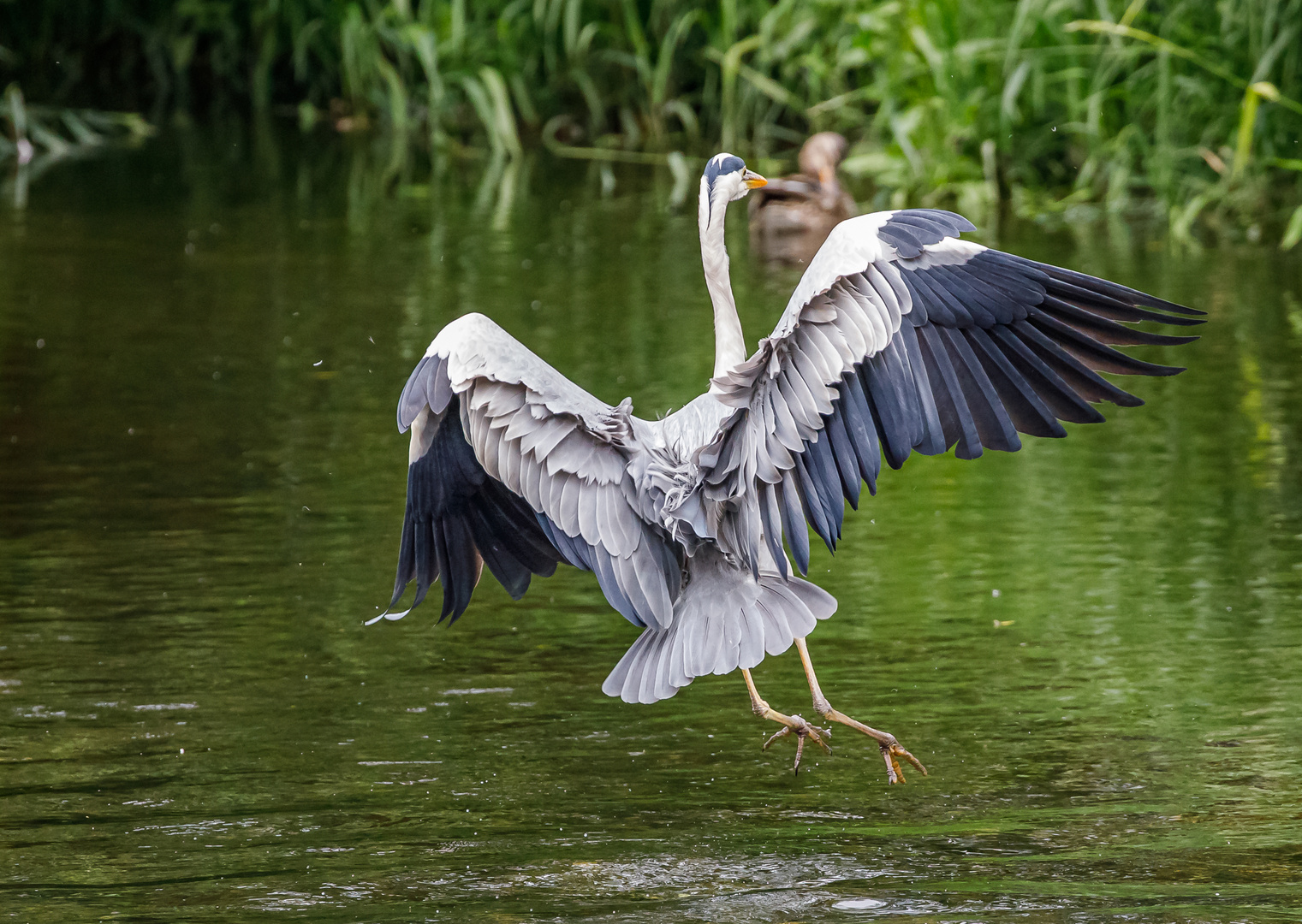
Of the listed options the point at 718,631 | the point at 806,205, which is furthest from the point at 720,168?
the point at 806,205

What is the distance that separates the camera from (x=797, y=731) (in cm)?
442

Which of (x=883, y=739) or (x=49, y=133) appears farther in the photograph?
(x=49, y=133)

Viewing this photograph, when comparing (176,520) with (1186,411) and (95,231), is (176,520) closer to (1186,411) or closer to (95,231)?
(1186,411)

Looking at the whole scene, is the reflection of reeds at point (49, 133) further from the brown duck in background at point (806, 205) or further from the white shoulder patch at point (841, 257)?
the white shoulder patch at point (841, 257)

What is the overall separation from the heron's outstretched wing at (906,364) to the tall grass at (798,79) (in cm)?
586

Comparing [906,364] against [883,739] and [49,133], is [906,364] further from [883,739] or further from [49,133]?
[49,133]

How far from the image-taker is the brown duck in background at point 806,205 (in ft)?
36.1

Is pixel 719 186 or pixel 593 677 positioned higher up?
pixel 719 186

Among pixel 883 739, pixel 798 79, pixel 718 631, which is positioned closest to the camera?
pixel 883 739

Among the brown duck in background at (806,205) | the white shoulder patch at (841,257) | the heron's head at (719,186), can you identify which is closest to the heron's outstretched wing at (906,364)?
the white shoulder patch at (841,257)

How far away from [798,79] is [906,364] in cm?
1015

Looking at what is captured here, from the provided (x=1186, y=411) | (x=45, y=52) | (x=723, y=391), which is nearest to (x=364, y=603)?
(x=723, y=391)

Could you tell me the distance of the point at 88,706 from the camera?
16.0 ft

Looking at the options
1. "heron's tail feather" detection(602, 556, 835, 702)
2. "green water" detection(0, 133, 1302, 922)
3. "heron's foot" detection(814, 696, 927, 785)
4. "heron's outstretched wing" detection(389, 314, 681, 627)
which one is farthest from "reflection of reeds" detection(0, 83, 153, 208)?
"heron's foot" detection(814, 696, 927, 785)
